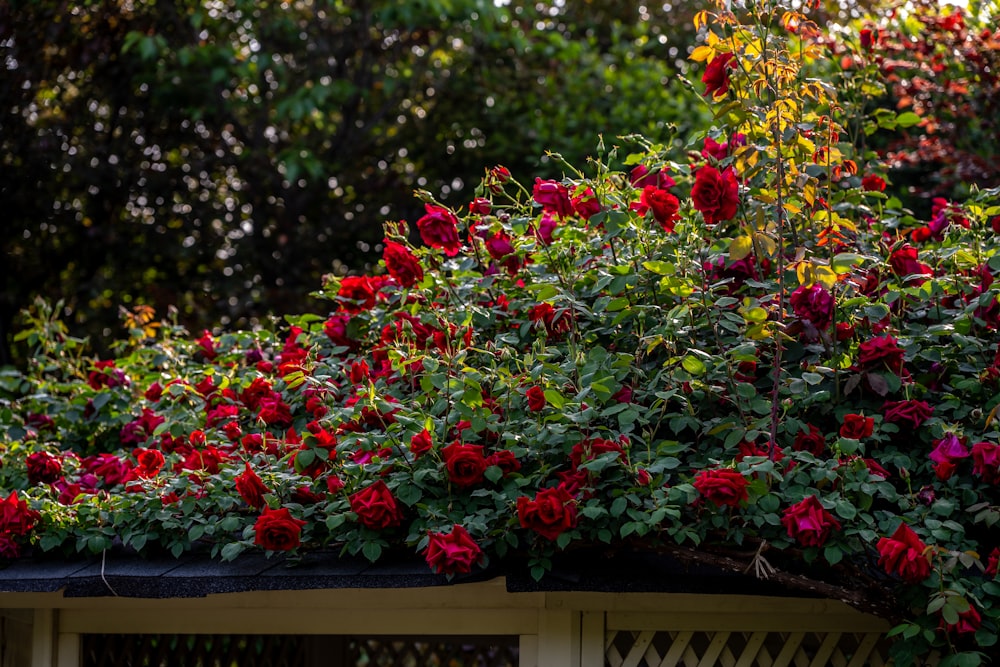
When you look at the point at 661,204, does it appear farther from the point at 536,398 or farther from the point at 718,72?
the point at 536,398

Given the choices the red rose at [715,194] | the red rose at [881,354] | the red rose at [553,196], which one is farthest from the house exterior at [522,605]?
the red rose at [553,196]

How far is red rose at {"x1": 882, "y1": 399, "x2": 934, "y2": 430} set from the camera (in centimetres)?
293

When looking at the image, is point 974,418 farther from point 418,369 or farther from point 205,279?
point 205,279

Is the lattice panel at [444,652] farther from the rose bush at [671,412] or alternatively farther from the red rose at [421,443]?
the red rose at [421,443]

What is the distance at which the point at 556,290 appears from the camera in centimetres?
320

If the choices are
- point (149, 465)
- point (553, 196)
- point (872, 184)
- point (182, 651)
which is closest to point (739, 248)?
point (553, 196)

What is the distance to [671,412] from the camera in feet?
10.2

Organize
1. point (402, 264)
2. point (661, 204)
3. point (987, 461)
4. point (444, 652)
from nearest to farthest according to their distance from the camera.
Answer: point (987, 461) < point (661, 204) < point (402, 264) < point (444, 652)

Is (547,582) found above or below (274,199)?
below

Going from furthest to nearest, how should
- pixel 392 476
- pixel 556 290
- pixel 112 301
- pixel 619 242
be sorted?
pixel 112 301 → pixel 619 242 → pixel 556 290 → pixel 392 476

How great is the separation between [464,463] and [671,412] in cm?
68

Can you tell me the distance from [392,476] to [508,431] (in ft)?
1.10

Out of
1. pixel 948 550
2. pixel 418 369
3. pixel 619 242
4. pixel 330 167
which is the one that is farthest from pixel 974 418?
pixel 330 167

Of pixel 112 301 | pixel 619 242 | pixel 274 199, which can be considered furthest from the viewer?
pixel 274 199
